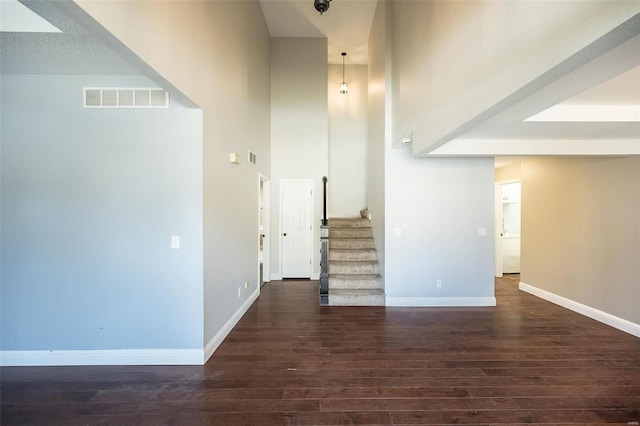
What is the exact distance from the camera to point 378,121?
5.10 m

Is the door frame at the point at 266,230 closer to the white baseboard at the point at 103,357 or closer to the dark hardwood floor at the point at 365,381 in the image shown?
the dark hardwood floor at the point at 365,381

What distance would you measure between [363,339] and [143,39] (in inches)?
135

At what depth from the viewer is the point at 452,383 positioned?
2365mm

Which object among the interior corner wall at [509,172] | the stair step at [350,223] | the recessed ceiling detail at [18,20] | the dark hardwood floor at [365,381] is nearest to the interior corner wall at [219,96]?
the dark hardwood floor at [365,381]

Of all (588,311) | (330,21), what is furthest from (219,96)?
(588,311)

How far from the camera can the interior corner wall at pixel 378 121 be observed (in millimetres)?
4609

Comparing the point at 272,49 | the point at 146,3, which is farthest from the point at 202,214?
the point at 272,49

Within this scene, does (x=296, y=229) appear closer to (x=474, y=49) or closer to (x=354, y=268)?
(x=354, y=268)

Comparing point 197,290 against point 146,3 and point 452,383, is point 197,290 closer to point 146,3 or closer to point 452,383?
point 146,3

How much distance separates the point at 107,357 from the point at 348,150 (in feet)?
19.8

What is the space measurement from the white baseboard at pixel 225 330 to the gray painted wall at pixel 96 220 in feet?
0.61

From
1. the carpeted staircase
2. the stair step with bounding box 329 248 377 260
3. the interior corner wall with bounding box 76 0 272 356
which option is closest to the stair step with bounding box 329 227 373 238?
the carpeted staircase

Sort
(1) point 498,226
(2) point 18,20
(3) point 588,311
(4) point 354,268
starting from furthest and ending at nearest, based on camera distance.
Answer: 1. (1) point 498,226
2. (4) point 354,268
3. (3) point 588,311
4. (2) point 18,20

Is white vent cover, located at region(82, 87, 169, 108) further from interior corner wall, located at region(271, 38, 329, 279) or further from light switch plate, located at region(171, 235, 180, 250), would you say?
interior corner wall, located at region(271, 38, 329, 279)
